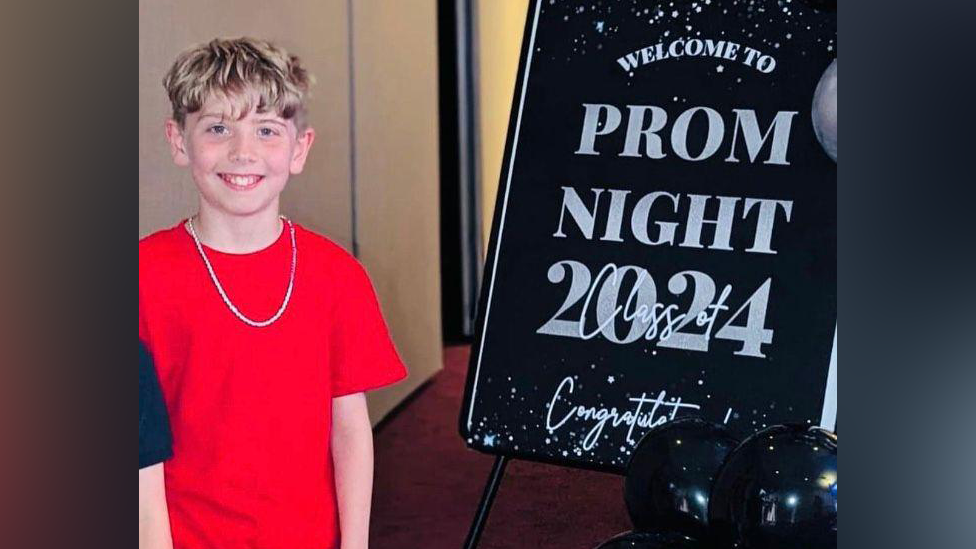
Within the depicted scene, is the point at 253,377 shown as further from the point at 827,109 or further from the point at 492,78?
the point at 492,78

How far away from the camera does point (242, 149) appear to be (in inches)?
63.5

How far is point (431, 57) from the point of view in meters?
4.27

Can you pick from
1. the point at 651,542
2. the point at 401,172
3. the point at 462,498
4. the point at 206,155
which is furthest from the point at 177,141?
the point at 401,172

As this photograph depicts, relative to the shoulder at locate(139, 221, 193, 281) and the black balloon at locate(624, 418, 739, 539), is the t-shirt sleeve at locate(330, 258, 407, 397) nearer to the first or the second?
the shoulder at locate(139, 221, 193, 281)

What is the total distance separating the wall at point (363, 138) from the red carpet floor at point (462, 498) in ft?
0.56

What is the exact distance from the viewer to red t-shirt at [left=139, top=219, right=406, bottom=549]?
1637 millimetres

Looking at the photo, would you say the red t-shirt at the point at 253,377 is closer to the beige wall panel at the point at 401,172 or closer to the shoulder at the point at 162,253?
the shoulder at the point at 162,253

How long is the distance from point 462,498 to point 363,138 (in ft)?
3.46

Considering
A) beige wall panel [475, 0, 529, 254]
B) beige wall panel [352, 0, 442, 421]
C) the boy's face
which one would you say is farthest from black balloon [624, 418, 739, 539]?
beige wall panel [475, 0, 529, 254]

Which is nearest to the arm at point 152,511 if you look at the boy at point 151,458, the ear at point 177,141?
the boy at point 151,458

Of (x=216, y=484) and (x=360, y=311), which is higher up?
(x=360, y=311)
